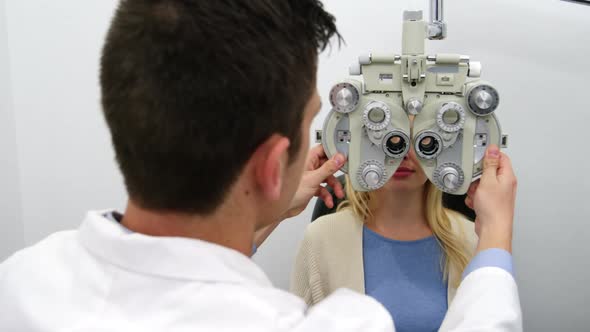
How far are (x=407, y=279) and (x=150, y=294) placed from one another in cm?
80

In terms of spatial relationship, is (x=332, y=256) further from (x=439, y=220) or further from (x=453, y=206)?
(x=453, y=206)

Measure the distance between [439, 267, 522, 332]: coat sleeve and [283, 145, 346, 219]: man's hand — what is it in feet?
1.14

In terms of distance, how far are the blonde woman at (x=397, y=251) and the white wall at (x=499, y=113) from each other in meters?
0.37

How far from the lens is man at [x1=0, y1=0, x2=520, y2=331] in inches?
22.0

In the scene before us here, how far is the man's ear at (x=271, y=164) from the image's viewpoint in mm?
622

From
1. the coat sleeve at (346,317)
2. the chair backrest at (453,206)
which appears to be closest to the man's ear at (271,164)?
the coat sleeve at (346,317)

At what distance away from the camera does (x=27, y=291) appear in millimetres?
603

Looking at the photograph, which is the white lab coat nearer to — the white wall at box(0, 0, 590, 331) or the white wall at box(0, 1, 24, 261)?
the white wall at box(0, 0, 590, 331)

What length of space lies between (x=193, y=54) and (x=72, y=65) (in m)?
1.24

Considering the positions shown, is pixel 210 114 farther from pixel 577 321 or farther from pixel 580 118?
pixel 577 321

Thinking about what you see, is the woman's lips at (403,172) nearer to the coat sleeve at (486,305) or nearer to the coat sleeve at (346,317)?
the coat sleeve at (486,305)

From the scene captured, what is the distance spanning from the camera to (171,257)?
0.57 m

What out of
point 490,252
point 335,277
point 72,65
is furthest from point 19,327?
point 72,65

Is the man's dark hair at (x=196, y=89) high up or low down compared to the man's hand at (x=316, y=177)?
up
